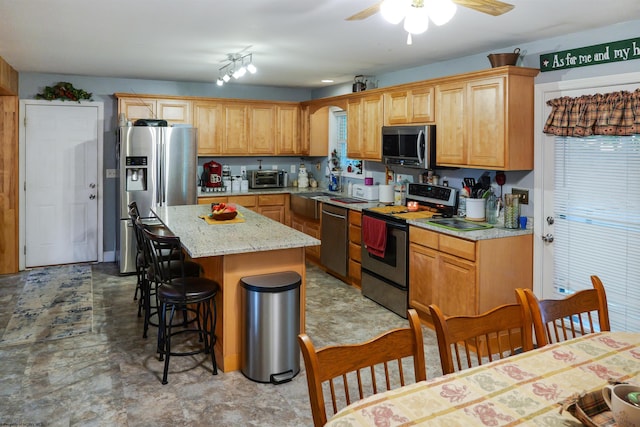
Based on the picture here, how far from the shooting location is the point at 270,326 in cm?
312

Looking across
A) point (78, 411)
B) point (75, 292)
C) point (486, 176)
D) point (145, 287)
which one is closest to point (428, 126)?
point (486, 176)

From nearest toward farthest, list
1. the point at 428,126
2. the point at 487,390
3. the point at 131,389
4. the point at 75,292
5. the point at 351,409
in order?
the point at 351,409 < the point at 487,390 < the point at 131,389 < the point at 428,126 < the point at 75,292

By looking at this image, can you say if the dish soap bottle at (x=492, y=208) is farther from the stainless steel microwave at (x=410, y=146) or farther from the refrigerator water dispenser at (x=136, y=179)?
the refrigerator water dispenser at (x=136, y=179)

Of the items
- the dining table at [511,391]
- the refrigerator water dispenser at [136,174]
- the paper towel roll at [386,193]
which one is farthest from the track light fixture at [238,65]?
the dining table at [511,391]

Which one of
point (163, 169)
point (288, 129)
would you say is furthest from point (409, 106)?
point (163, 169)

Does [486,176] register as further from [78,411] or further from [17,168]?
[17,168]

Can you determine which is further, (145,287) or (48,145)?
(48,145)

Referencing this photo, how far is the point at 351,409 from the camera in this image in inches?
54.2

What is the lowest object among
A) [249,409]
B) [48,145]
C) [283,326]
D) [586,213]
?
[249,409]

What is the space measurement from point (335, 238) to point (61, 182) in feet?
11.9

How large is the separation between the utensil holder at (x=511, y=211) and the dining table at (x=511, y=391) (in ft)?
7.09

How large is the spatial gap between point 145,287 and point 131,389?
119 centimetres

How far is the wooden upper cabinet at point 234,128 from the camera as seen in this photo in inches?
265

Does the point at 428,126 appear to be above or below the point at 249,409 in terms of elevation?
above
